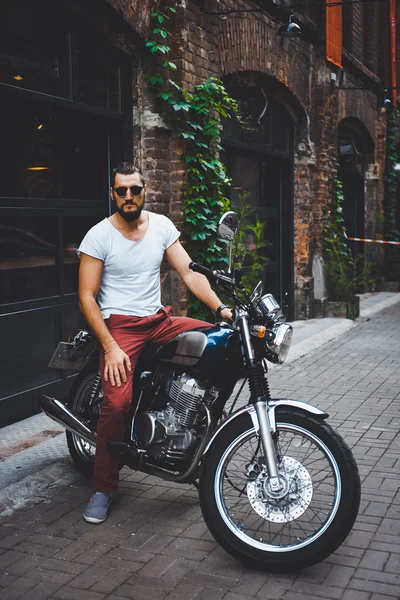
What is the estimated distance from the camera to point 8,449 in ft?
17.0

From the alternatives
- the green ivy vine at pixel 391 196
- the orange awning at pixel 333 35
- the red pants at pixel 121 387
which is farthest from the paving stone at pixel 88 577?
the green ivy vine at pixel 391 196

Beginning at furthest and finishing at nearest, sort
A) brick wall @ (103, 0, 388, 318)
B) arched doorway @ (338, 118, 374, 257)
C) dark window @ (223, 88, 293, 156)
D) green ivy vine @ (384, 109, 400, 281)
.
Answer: green ivy vine @ (384, 109, 400, 281), arched doorway @ (338, 118, 374, 257), dark window @ (223, 88, 293, 156), brick wall @ (103, 0, 388, 318)

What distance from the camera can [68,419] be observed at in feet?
14.0

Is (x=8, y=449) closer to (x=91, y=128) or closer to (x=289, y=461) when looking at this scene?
(x=289, y=461)

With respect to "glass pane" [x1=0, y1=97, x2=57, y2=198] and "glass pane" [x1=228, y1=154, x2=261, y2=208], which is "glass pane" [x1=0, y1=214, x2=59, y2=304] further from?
"glass pane" [x1=228, y1=154, x2=261, y2=208]

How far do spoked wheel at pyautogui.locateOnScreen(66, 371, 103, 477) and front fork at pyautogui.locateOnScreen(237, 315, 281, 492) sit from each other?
121 cm

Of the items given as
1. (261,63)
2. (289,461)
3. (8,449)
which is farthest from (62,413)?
(261,63)

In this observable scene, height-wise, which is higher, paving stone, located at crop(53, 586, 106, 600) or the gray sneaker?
the gray sneaker

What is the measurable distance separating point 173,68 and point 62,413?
4164 mm

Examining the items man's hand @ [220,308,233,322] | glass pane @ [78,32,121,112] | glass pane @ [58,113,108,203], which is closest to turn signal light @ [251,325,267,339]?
man's hand @ [220,308,233,322]

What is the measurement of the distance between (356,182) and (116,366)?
44.1 ft

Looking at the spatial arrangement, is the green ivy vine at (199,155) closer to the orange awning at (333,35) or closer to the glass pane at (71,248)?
the glass pane at (71,248)

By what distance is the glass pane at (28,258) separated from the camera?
19.2ft

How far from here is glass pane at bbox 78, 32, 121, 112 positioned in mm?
6586
